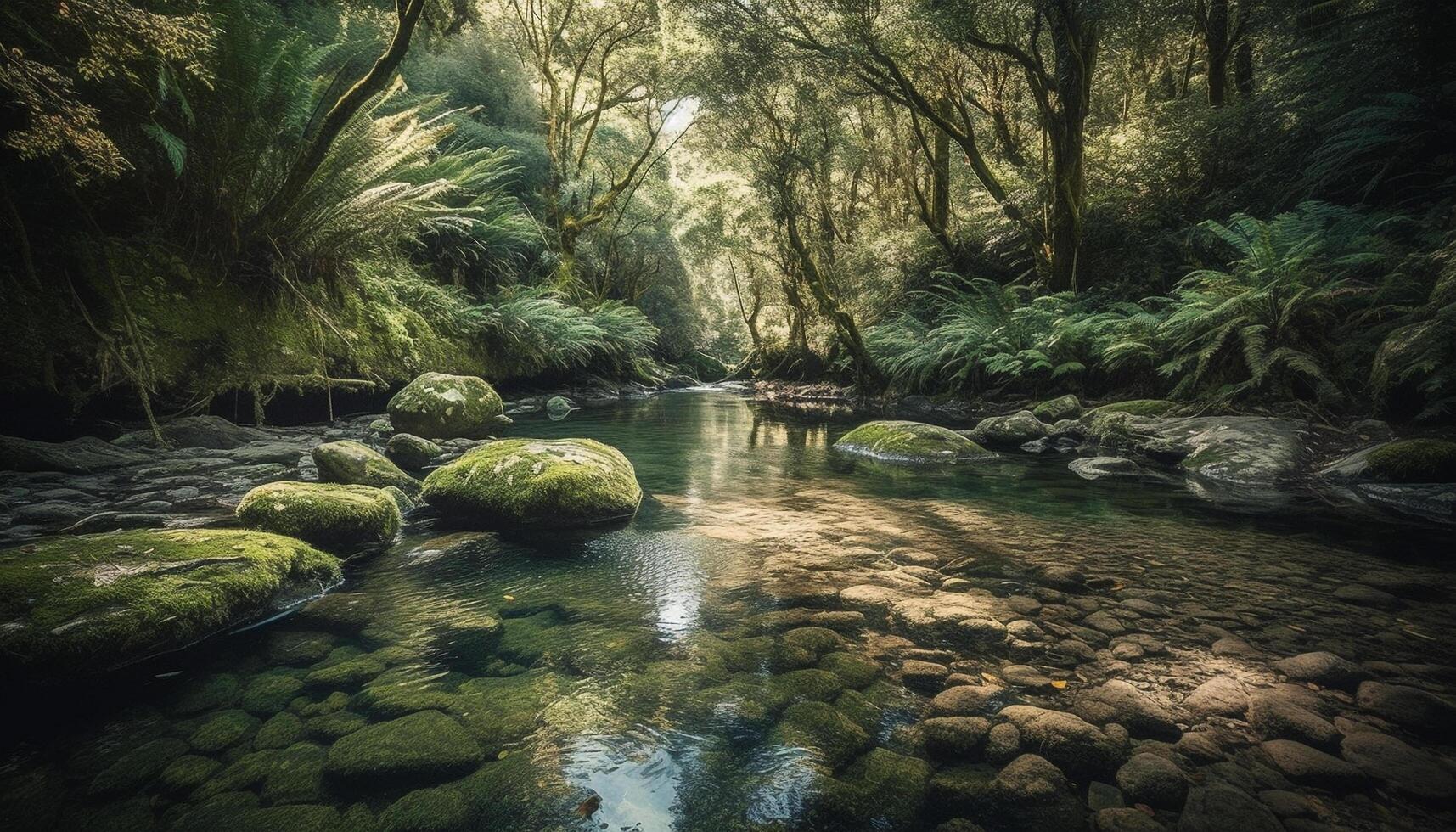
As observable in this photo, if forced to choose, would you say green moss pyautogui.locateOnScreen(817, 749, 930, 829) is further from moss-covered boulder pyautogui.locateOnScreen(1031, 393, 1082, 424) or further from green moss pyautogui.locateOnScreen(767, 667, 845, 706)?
moss-covered boulder pyautogui.locateOnScreen(1031, 393, 1082, 424)

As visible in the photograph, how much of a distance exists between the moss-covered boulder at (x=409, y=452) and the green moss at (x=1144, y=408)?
8422 millimetres

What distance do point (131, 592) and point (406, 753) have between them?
157 cm

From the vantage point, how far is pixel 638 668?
2227 millimetres

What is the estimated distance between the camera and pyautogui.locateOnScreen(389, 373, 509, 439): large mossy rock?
6938 mm

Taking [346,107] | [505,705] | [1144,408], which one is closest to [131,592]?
[505,705]

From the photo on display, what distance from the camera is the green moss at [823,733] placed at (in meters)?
1.75

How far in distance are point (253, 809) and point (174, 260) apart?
19.1 feet

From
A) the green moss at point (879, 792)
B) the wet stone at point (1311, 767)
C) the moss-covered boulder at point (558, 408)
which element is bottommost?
the green moss at point (879, 792)

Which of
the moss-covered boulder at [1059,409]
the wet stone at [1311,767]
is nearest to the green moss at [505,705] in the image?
the wet stone at [1311,767]

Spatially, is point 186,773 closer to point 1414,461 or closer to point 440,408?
point 440,408

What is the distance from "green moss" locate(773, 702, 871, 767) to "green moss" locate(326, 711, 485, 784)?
0.99 m

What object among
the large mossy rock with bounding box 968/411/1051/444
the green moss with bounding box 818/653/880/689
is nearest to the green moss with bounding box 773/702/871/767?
the green moss with bounding box 818/653/880/689

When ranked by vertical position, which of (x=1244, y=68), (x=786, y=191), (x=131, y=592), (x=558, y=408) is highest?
(x=1244, y=68)

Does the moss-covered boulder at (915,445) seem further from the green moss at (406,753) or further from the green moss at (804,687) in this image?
the green moss at (406,753)
